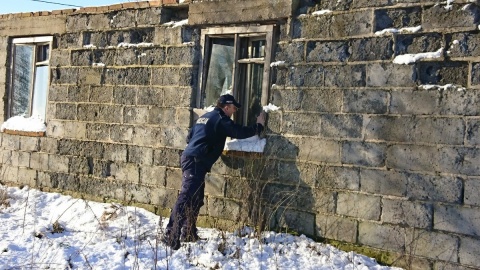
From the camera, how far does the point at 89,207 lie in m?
7.07

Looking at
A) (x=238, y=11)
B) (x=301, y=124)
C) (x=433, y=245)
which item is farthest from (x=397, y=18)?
(x=433, y=245)

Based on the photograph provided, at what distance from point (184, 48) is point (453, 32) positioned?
3.34 metres

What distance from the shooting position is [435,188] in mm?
4984

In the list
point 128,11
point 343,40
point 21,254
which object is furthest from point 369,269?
point 128,11

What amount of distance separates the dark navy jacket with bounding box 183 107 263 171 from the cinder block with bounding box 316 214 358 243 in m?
1.26

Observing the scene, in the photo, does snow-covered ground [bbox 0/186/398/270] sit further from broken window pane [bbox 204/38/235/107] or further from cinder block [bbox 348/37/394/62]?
cinder block [bbox 348/37/394/62]

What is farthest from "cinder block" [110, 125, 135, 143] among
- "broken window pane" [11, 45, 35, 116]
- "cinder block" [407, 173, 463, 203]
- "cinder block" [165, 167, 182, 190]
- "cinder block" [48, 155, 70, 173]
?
"cinder block" [407, 173, 463, 203]

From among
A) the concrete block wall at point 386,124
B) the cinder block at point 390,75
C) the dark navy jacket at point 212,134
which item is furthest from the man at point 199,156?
the cinder block at point 390,75

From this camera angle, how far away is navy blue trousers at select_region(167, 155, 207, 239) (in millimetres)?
5664

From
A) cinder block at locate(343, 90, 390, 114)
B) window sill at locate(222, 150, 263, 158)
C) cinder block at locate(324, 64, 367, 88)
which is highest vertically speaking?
→ cinder block at locate(324, 64, 367, 88)

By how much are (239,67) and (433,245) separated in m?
3.12

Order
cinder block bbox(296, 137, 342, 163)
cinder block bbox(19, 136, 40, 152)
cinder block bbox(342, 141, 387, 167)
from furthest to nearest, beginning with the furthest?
cinder block bbox(19, 136, 40, 152) < cinder block bbox(296, 137, 342, 163) < cinder block bbox(342, 141, 387, 167)

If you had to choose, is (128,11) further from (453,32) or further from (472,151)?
(472,151)

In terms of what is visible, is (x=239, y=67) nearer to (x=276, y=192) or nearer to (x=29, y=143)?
(x=276, y=192)
